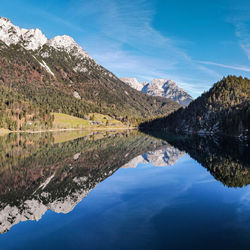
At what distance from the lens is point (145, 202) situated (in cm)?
2588

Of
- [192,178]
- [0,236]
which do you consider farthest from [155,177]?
[0,236]

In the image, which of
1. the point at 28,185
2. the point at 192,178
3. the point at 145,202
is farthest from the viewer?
the point at 192,178

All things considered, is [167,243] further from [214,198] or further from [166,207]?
[214,198]

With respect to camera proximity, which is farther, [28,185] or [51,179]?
[51,179]

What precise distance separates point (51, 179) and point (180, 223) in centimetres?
2375

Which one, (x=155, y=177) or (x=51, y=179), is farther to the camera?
(x=155, y=177)

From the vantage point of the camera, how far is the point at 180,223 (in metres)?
19.7

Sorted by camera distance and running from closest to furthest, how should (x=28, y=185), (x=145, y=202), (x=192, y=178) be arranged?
(x=145, y=202) < (x=28, y=185) < (x=192, y=178)

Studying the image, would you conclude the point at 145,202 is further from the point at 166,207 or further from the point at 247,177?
the point at 247,177

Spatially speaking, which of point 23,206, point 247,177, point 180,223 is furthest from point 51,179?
point 247,177

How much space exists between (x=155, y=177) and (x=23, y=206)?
23969 millimetres

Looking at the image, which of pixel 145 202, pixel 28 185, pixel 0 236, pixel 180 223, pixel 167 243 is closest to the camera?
pixel 167 243

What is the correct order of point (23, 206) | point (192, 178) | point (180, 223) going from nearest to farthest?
1. point (180, 223)
2. point (23, 206)
3. point (192, 178)

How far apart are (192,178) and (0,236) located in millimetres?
30842
